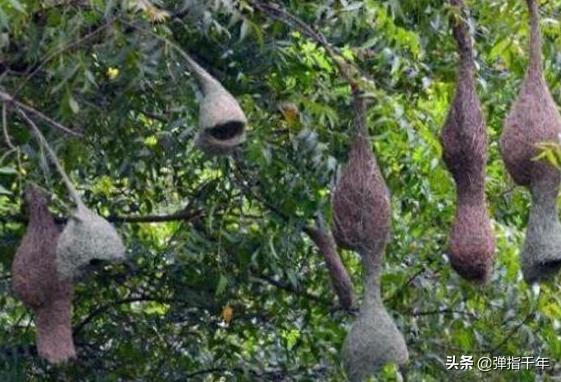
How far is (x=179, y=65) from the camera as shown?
341 cm

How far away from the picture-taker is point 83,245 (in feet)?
9.87

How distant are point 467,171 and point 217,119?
530 mm

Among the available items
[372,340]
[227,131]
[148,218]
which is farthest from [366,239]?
[148,218]

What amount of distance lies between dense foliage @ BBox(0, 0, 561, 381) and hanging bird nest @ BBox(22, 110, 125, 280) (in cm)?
16

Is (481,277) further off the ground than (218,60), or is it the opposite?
(218,60)

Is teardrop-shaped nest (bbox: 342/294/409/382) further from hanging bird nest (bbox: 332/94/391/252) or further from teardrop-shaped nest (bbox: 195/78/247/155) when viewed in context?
teardrop-shaped nest (bbox: 195/78/247/155)

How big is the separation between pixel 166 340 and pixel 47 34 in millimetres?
1390

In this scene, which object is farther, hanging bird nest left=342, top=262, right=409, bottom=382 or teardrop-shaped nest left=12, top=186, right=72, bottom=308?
teardrop-shaped nest left=12, top=186, right=72, bottom=308

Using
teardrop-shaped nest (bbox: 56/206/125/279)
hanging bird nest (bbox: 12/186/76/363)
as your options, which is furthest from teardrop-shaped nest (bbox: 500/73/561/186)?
hanging bird nest (bbox: 12/186/76/363)

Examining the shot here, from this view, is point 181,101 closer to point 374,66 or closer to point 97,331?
point 374,66

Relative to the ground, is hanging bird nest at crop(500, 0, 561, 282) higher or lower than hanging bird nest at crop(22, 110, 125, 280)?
higher

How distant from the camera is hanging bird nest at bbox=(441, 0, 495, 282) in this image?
121 inches

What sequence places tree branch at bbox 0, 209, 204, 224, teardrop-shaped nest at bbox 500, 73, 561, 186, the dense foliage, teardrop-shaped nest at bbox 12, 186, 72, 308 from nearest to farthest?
teardrop-shaped nest at bbox 500, 73, 561, 186 → teardrop-shaped nest at bbox 12, 186, 72, 308 → the dense foliage → tree branch at bbox 0, 209, 204, 224

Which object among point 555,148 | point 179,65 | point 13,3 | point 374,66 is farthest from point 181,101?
point 555,148
